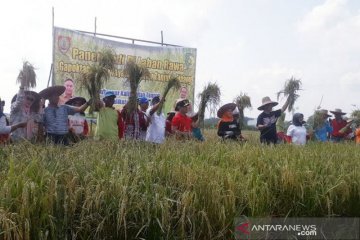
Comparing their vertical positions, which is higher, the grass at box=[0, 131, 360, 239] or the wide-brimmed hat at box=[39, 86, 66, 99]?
the wide-brimmed hat at box=[39, 86, 66, 99]

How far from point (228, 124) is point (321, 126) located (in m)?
2.92

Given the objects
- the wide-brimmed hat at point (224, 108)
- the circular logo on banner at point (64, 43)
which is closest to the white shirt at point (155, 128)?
the wide-brimmed hat at point (224, 108)

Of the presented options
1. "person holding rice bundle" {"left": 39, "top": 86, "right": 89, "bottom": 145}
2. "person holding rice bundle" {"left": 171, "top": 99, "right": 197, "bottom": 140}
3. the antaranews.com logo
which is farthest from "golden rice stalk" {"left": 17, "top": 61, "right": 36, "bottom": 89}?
the antaranews.com logo

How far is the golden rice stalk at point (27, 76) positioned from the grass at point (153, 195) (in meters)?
4.02

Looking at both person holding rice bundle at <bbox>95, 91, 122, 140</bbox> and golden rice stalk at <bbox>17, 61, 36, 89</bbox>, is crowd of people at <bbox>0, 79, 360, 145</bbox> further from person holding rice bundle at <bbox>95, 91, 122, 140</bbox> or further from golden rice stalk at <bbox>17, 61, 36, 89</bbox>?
golden rice stalk at <bbox>17, 61, 36, 89</bbox>

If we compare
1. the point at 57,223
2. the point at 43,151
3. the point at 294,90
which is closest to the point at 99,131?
the point at 43,151

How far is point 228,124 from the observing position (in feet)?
23.3

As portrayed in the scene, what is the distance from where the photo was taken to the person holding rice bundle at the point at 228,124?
698 cm

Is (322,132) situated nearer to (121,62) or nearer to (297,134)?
(297,134)

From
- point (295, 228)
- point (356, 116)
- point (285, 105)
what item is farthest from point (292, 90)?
point (295, 228)

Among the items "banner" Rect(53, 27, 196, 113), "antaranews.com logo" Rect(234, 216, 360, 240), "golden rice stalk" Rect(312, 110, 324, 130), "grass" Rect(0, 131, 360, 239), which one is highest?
"banner" Rect(53, 27, 196, 113)

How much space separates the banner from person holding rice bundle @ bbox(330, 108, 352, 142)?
347 centimetres

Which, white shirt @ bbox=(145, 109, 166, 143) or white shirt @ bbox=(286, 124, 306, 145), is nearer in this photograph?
white shirt @ bbox=(145, 109, 166, 143)

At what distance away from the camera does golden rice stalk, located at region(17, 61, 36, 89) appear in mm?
7382
